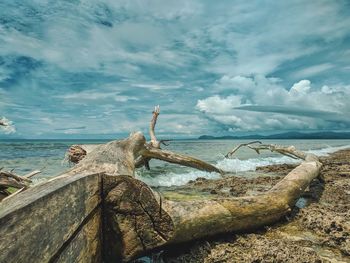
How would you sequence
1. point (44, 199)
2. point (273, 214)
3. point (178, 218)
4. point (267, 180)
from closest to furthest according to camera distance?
point (44, 199) < point (178, 218) < point (273, 214) < point (267, 180)

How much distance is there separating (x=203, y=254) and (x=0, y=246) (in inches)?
88.4

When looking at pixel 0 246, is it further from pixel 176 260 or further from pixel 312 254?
pixel 312 254

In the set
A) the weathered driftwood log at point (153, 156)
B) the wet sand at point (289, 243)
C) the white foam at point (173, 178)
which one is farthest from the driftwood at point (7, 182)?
the white foam at point (173, 178)

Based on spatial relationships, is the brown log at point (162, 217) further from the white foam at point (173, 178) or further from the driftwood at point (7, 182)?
the white foam at point (173, 178)

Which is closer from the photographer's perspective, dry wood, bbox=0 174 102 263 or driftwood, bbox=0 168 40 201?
dry wood, bbox=0 174 102 263

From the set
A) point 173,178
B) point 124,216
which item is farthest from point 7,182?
point 173,178

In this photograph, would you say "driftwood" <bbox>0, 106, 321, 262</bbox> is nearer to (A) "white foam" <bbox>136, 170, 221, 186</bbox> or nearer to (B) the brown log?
(B) the brown log

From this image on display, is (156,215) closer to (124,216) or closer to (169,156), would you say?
(124,216)

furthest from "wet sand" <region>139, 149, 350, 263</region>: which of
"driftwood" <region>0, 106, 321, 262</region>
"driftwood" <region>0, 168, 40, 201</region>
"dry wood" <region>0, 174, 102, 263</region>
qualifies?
"driftwood" <region>0, 168, 40, 201</region>

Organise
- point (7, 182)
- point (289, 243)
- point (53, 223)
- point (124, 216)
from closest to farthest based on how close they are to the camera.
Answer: point (53, 223) < point (124, 216) < point (289, 243) < point (7, 182)

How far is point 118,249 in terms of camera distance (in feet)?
8.70

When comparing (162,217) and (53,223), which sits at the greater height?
(53,223)

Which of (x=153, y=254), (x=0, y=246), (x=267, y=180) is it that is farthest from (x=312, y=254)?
(x=267, y=180)

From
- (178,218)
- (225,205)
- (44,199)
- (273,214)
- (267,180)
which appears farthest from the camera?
(267,180)
